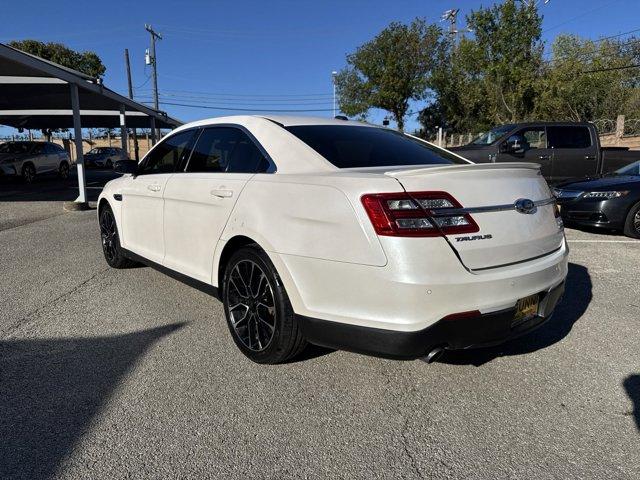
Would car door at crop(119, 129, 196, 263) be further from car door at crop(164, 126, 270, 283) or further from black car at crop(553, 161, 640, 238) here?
black car at crop(553, 161, 640, 238)

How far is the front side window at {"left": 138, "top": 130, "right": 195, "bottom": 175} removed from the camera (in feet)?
14.4

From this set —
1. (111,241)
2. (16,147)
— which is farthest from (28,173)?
(111,241)

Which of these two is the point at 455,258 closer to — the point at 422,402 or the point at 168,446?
the point at 422,402

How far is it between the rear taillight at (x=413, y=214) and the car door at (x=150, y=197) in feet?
7.77

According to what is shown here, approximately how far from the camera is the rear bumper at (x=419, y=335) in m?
2.51

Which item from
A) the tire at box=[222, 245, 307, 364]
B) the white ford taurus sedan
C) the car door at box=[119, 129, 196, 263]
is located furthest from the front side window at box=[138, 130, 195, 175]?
the tire at box=[222, 245, 307, 364]

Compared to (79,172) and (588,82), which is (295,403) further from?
(588,82)

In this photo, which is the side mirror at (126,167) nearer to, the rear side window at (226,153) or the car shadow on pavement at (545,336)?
the rear side window at (226,153)

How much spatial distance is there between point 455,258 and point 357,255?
1.63 feet

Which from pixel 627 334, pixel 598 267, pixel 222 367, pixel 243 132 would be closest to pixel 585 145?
pixel 598 267

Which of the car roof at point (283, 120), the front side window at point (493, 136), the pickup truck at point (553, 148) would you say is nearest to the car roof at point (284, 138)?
the car roof at point (283, 120)

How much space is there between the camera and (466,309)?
252cm

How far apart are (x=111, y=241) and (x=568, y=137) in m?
10.3

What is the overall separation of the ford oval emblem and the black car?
227 inches
